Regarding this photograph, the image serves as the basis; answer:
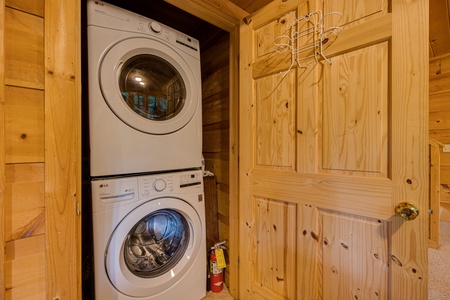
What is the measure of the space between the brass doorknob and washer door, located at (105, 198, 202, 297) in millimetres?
1029

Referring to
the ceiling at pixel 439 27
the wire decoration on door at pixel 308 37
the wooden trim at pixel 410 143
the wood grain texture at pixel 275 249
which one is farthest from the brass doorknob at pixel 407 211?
the ceiling at pixel 439 27

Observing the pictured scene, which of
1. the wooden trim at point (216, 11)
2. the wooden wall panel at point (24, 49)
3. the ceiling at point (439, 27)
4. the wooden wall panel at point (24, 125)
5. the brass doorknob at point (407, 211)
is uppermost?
the ceiling at point (439, 27)

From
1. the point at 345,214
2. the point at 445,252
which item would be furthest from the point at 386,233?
the point at 445,252

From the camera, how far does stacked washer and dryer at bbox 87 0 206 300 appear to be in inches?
37.6

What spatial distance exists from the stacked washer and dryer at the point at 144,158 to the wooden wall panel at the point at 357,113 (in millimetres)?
817

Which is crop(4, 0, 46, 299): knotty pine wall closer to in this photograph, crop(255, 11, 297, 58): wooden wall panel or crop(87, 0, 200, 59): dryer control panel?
crop(87, 0, 200, 59): dryer control panel

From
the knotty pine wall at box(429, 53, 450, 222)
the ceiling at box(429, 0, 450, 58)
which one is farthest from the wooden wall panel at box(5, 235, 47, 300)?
the knotty pine wall at box(429, 53, 450, 222)

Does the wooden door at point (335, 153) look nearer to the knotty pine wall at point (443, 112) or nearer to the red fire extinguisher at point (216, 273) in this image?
the red fire extinguisher at point (216, 273)

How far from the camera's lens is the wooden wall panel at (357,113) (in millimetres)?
792

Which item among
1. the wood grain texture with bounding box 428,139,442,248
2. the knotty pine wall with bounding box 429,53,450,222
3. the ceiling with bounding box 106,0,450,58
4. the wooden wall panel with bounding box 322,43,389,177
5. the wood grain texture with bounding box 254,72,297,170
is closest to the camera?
the wooden wall panel with bounding box 322,43,389,177

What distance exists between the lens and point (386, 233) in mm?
781

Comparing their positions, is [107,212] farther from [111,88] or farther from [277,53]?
[277,53]

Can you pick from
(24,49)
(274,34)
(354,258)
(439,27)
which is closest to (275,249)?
(354,258)

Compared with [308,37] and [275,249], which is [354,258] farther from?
[308,37]
